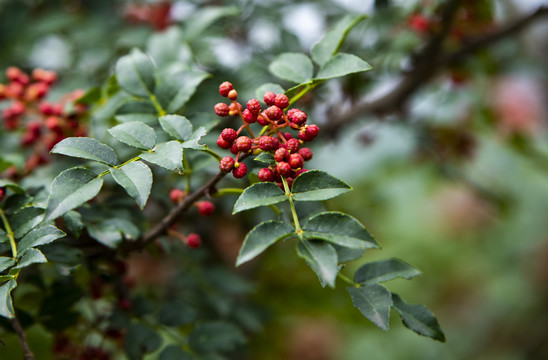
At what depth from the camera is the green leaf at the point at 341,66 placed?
624 mm

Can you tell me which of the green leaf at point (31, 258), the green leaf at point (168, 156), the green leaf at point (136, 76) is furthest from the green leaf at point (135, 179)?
the green leaf at point (136, 76)

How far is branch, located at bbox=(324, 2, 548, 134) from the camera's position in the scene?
120cm

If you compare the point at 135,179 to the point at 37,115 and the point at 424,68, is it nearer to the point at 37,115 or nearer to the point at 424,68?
the point at 37,115

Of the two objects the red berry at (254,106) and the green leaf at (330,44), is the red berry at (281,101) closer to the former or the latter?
the red berry at (254,106)

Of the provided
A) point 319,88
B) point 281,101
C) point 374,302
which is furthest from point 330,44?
point 319,88

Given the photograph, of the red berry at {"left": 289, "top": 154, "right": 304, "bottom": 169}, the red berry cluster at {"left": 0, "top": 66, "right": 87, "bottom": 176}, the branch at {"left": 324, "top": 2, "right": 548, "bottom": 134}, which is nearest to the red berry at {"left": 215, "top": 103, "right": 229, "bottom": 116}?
the red berry at {"left": 289, "top": 154, "right": 304, "bottom": 169}

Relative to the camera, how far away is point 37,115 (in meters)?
0.98

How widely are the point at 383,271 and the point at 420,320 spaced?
8 cm

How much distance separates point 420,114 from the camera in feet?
5.42

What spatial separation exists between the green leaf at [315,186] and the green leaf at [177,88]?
0.91ft

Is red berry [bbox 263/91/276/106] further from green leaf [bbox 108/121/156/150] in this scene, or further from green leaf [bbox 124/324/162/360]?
green leaf [bbox 124/324/162/360]

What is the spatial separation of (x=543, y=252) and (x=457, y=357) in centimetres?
82

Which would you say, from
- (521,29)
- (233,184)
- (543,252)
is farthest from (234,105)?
(543,252)

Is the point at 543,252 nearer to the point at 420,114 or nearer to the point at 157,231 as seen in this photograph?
the point at 420,114
